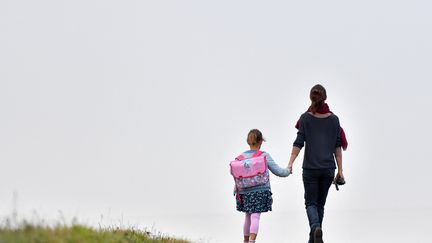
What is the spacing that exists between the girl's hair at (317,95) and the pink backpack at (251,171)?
130 cm

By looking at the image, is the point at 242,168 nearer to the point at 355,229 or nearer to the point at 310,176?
the point at 310,176

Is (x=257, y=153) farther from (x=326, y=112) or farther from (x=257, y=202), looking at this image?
(x=326, y=112)

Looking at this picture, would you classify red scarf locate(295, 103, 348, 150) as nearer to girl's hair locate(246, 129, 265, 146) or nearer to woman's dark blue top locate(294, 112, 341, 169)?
woman's dark blue top locate(294, 112, 341, 169)

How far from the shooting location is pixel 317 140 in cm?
1549

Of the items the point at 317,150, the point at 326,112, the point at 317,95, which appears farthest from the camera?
the point at 326,112

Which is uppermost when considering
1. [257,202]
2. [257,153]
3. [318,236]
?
[257,153]

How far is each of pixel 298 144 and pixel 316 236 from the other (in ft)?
5.13

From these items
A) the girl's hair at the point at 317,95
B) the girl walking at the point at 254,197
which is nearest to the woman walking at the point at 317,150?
the girl's hair at the point at 317,95

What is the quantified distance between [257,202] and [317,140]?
4.79ft

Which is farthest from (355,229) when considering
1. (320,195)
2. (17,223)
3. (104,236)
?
(17,223)

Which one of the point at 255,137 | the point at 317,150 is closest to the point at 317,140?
the point at 317,150

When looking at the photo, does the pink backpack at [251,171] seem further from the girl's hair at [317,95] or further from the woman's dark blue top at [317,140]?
the girl's hair at [317,95]

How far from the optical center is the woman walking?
50.5 ft

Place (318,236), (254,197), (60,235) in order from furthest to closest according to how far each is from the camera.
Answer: (254,197)
(318,236)
(60,235)
